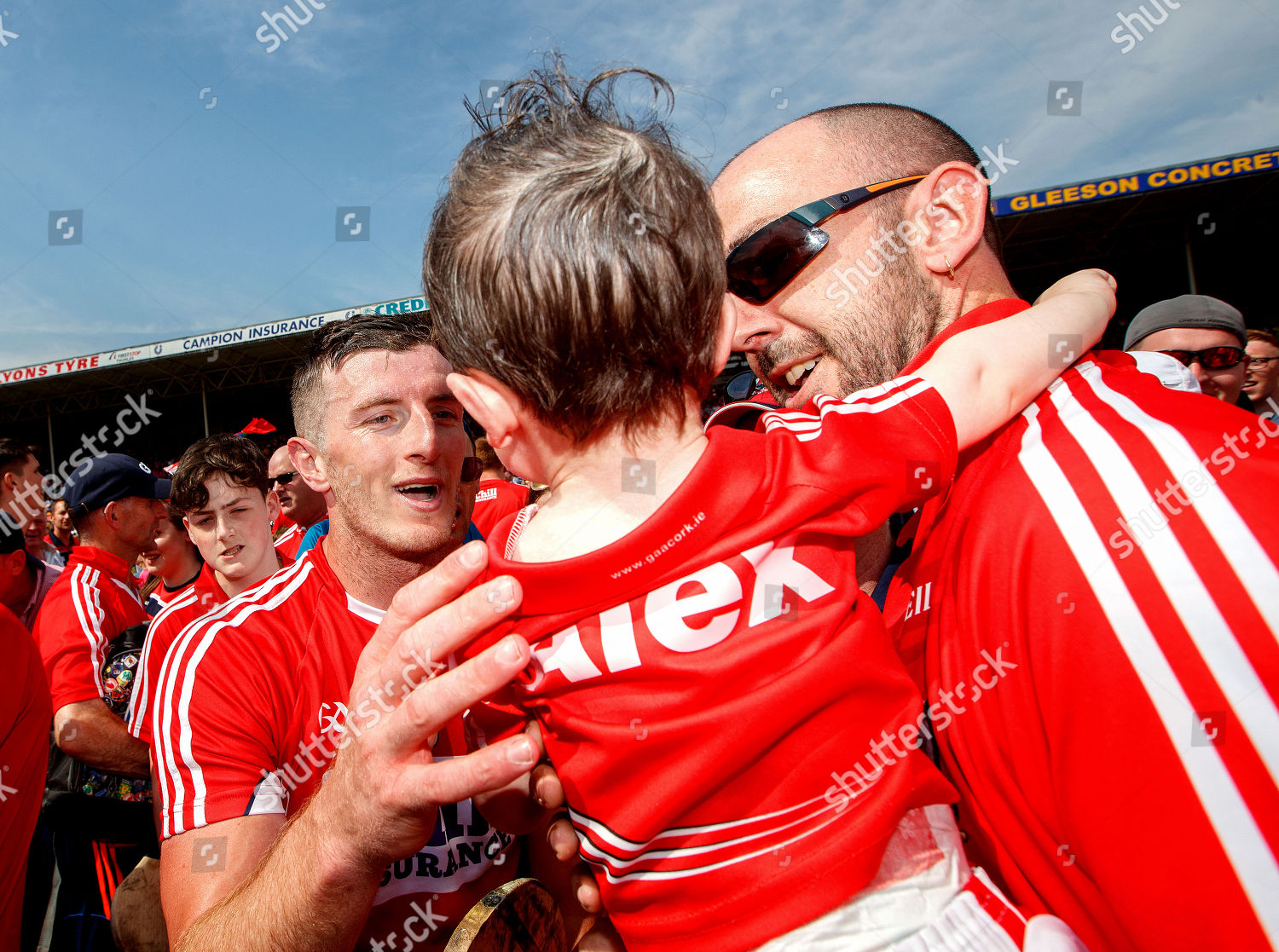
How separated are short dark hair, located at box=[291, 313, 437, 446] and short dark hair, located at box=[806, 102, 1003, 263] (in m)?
1.61

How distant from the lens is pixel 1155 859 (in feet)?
3.13

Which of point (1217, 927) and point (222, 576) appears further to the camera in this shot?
point (222, 576)

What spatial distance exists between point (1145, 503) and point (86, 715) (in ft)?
15.0

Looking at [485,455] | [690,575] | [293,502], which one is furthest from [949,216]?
[293,502]

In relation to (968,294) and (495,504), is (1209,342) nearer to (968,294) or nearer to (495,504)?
(968,294)

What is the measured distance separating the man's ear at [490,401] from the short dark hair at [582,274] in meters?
0.02

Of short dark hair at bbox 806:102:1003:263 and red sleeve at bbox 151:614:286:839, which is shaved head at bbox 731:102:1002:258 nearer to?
short dark hair at bbox 806:102:1003:263

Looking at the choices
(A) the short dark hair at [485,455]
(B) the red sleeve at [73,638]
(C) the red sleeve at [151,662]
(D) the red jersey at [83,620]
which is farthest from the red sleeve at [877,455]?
(A) the short dark hair at [485,455]

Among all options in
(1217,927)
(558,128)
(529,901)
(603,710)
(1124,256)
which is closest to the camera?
(1217,927)

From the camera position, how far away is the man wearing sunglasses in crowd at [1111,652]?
907mm

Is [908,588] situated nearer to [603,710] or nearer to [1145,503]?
[1145,503]

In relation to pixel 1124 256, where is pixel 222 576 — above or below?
below

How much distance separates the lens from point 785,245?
1.87m

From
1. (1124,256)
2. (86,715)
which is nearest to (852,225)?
(86,715)
